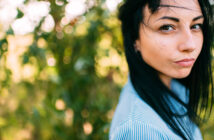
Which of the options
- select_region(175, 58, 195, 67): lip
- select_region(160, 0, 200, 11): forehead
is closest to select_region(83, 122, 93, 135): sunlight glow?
select_region(175, 58, 195, 67): lip

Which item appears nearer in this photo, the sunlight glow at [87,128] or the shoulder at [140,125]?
the shoulder at [140,125]

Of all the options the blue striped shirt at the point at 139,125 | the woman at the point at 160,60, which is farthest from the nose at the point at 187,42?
the blue striped shirt at the point at 139,125

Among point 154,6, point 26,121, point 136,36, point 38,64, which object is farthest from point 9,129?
point 154,6

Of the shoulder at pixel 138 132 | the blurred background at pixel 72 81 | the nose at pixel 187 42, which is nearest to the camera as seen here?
the shoulder at pixel 138 132

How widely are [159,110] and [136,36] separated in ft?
1.08

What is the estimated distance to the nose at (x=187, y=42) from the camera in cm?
85

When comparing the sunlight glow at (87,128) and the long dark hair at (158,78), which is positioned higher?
the long dark hair at (158,78)

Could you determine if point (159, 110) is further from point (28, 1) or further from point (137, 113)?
point (28, 1)

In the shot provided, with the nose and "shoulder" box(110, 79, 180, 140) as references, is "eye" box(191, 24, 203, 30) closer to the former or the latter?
the nose

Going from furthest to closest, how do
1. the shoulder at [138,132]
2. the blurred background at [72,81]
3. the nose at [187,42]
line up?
the blurred background at [72,81], the nose at [187,42], the shoulder at [138,132]

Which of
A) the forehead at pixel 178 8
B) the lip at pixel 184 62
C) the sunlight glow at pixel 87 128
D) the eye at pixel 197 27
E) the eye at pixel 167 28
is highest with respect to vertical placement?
the forehead at pixel 178 8

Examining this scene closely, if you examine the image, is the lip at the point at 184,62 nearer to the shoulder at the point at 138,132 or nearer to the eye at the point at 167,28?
the eye at the point at 167,28

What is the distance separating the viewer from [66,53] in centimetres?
165

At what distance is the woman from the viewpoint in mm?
780
